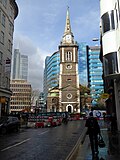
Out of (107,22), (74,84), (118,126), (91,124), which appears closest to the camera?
(91,124)

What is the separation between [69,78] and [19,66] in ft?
342

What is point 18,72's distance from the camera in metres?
184

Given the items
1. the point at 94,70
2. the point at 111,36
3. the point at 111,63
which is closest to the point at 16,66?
the point at 94,70

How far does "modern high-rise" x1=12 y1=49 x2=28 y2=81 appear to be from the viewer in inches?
7190

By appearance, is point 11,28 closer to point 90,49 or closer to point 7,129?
point 7,129

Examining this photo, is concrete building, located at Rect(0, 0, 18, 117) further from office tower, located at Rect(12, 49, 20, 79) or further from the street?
office tower, located at Rect(12, 49, 20, 79)

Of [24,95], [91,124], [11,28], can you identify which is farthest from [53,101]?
[91,124]

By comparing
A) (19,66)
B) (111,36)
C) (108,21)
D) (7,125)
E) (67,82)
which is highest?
(19,66)

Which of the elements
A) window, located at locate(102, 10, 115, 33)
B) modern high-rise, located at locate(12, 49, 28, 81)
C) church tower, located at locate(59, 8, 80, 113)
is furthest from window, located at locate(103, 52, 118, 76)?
modern high-rise, located at locate(12, 49, 28, 81)

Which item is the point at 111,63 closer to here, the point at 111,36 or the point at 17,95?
the point at 111,36

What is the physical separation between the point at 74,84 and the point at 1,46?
2265 inches

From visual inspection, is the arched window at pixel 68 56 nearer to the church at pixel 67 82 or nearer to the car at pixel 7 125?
the church at pixel 67 82

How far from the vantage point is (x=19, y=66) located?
185 metres

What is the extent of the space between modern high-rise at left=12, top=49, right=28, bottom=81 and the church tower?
94.7 m
